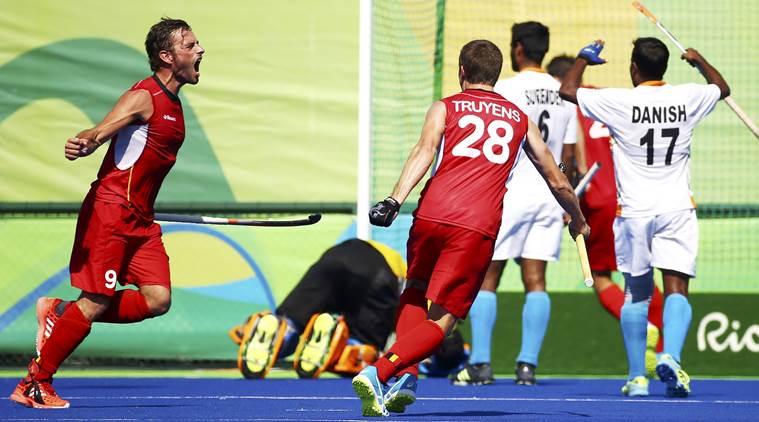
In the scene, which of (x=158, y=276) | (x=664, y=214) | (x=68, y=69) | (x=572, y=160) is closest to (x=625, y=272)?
(x=664, y=214)

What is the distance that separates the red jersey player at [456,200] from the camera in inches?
278

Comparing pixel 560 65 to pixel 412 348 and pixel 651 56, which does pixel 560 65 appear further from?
pixel 412 348

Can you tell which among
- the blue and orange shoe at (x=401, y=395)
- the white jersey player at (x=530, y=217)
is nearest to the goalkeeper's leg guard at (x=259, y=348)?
the white jersey player at (x=530, y=217)

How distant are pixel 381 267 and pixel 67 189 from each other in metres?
3.10

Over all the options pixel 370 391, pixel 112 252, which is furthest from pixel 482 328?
pixel 370 391

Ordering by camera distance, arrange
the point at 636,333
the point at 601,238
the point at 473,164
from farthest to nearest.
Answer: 1. the point at 601,238
2. the point at 636,333
3. the point at 473,164

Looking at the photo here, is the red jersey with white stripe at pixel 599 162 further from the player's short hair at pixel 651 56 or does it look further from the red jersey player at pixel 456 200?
the red jersey player at pixel 456 200

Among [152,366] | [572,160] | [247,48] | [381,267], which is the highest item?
[247,48]

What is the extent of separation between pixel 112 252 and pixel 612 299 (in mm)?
5065

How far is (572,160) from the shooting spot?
34.1 feet

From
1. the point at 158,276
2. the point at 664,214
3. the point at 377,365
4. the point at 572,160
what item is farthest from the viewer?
the point at 572,160

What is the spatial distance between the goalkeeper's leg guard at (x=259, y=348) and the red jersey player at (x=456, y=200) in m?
3.74

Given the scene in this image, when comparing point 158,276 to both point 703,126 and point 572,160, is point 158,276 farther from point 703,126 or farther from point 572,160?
point 703,126

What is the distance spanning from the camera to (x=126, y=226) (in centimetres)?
784
